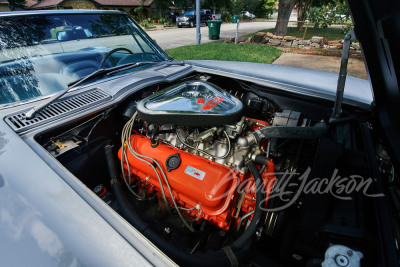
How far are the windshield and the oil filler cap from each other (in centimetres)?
97

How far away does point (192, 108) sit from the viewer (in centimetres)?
132

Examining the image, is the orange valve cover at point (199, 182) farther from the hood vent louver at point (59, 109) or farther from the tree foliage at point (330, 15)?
the tree foliage at point (330, 15)

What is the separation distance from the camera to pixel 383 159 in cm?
129

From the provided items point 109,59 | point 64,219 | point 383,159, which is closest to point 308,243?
point 383,159

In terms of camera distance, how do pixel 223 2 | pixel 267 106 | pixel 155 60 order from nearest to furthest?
pixel 267 106
pixel 155 60
pixel 223 2

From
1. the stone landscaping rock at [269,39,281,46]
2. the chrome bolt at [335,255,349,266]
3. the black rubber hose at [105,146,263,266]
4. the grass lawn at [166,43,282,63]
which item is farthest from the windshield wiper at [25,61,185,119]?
the stone landscaping rock at [269,39,281,46]

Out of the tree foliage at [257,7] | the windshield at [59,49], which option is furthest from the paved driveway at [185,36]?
the tree foliage at [257,7]

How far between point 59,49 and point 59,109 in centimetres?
89

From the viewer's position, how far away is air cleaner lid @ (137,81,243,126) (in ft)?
4.14

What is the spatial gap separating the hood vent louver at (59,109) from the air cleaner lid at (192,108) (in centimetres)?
37

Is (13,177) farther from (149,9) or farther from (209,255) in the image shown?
(149,9)

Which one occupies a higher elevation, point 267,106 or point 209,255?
point 267,106

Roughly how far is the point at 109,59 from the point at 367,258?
2174 mm

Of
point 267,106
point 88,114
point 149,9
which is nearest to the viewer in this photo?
point 88,114
